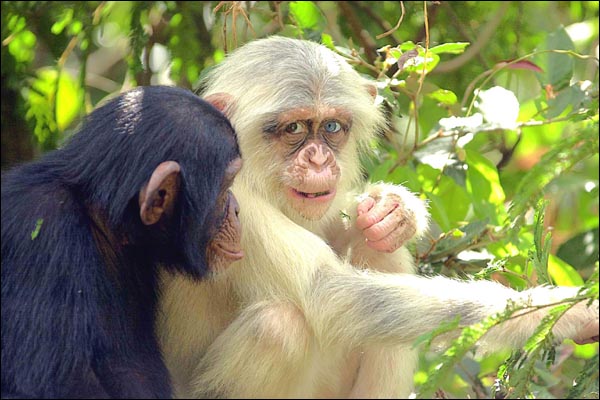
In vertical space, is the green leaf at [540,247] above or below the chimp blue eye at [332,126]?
below

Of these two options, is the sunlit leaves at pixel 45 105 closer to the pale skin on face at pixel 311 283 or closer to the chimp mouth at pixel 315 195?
the pale skin on face at pixel 311 283

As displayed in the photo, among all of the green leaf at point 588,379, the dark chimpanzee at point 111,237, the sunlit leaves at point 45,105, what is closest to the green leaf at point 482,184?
the dark chimpanzee at point 111,237

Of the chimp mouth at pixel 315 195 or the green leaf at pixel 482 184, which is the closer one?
the chimp mouth at pixel 315 195

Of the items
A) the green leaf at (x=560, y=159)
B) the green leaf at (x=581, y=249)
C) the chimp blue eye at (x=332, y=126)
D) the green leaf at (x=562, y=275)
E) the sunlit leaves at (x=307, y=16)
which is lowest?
the green leaf at (x=581, y=249)

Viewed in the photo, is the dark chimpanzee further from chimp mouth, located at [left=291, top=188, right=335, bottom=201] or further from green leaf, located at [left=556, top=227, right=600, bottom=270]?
green leaf, located at [left=556, top=227, right=600, bottom=270]

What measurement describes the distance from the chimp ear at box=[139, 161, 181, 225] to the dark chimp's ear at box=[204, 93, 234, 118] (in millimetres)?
1238

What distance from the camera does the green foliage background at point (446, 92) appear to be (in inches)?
283

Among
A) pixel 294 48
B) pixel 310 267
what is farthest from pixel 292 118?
pixel 310 267

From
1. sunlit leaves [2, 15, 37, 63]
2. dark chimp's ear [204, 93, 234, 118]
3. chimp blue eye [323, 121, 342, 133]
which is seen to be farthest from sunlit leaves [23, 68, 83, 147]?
chimp blue eye [323, 121, 342, 133]

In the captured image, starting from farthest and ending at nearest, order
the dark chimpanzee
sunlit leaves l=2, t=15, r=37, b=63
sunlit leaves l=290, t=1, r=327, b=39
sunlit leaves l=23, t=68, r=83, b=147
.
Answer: sunlit leaves l=2, t=15, r=37, b=63 → sunlit leaves l=23, t=68, r=83, b=147 → sunlit leaves l=290, t=1, r=327, b=39 → the dark chimpanzee

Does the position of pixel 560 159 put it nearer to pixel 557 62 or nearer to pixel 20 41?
pixel 557 62

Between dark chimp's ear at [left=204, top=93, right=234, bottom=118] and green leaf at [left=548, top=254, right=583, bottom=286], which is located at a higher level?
dark chimp's ear at [left=204, top=93, right=234, bottom=118]

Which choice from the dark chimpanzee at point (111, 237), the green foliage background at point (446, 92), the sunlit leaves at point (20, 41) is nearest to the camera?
the dark chimpanzee at point (111, 237)

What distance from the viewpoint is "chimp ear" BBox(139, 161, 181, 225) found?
5.32 m
